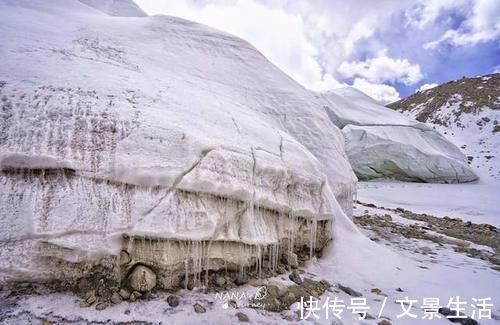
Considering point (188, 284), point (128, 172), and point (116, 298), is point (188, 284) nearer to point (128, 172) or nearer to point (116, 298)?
point (116, 298)

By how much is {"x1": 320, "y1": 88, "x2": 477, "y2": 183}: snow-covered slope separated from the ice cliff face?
11657 millimetres

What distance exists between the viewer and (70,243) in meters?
2.19

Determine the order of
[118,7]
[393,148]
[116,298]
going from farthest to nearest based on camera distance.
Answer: [393,148] < [118,7] < [116,298]

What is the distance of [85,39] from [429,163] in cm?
1545

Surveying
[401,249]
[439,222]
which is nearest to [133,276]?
[401,249]

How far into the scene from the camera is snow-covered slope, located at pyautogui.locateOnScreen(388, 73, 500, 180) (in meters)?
16.8

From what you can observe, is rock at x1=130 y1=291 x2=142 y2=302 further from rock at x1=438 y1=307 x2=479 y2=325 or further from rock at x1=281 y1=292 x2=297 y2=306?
rock at x1=438 y1=307 x2=479 y2=325

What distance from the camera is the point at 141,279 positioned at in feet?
7.74

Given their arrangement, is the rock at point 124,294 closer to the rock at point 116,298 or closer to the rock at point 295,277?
the rock at point 116,298

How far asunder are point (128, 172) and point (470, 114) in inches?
1021

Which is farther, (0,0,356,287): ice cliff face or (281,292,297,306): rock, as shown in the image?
(281,292,297,306): rock

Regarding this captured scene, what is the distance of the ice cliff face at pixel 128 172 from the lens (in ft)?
7.28

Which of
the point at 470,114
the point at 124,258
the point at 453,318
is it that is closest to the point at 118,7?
the point at 124,258

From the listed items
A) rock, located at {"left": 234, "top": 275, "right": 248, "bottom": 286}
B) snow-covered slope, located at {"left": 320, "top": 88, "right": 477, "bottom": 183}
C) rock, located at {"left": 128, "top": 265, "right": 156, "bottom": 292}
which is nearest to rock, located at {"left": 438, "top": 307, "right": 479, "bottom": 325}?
rock, located at {"left": 234, "top": 275, "right": 248, "bottom": 286}
